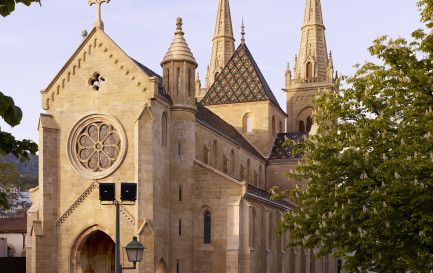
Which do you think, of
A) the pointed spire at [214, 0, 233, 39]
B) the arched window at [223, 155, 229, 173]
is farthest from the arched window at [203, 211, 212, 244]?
the pointed spire at [214, 0, 233, 39]

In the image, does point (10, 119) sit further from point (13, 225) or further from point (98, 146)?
point (13, 225)

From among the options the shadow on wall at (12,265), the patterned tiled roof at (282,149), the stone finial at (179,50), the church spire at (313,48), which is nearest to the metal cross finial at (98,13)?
the stone finial at (179,50)

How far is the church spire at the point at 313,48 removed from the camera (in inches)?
2539

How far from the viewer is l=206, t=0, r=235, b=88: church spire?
227ft

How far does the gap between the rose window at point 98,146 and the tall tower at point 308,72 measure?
31.9m

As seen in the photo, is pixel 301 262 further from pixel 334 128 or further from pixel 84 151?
pixel 334 128

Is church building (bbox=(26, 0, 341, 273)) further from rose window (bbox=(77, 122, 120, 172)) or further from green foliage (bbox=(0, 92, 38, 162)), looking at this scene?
green foliage (bbox=(0, 92, 38, 162))

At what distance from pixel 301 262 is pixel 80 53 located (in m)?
25.6

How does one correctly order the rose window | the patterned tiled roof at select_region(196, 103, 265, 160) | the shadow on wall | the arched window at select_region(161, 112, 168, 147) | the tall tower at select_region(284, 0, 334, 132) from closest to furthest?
the rose window < the arched window at select_region(161, 112, 168, 147) < the shadow on wall < the patterned tiled roof at select_region(196, 103, 265, 160) < the tall tower at select_region(284, 0, 334, 132)

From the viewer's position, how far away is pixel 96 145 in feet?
117

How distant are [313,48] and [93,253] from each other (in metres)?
36.9

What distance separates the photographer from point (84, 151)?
118 ft

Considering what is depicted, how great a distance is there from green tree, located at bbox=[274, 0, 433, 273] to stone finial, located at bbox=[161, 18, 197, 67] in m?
13.1

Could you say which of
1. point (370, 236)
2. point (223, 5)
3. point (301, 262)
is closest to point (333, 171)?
point (370, 236)
